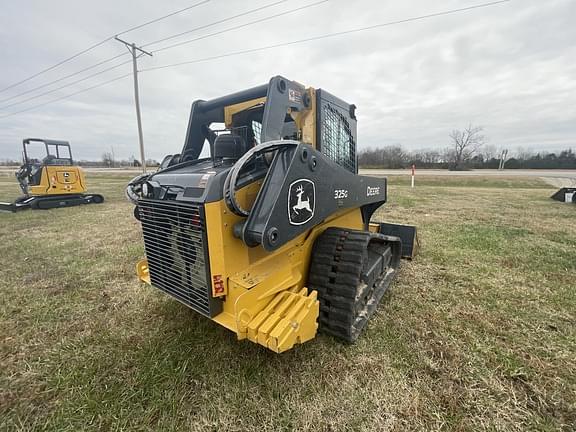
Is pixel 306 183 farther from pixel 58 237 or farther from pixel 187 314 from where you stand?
pixel 58 237

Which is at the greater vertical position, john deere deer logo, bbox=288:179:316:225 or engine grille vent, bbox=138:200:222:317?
john deere deer logo, bbox=288:179:316:225

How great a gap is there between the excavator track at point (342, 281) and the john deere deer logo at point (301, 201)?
634mm

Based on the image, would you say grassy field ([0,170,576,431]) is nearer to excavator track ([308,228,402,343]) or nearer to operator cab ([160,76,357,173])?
excavator track ([308,228,402,343])

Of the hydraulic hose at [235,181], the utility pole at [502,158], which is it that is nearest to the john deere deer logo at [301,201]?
the hydraulic hose at [235,181]

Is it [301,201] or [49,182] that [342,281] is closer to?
[301,201]

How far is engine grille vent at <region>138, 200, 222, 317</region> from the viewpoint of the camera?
192 cm

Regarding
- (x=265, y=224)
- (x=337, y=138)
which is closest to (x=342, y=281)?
(x=265, y=224)

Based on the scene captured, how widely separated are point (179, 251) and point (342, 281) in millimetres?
1378

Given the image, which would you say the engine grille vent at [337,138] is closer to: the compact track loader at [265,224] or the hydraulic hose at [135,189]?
the compact track loader at [265,224]

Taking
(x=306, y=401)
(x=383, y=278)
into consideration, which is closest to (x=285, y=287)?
(x=306, y=401)

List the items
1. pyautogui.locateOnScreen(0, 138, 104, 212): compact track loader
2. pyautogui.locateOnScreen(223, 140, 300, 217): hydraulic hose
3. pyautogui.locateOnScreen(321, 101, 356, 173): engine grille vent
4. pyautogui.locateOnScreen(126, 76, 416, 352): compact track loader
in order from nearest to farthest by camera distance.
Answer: pyautogui.locateOnScreen(223, 140, 300, 217): hydraulic hose, pyautogui.locateOnScreen(126, 76, 416, 352): compact track loader, pyautogui.locateOnScreen(321, 101, 356, 173): engine grille vent, pyautogui.locateOnScreen(0, 138, 104, 212): compact track loader

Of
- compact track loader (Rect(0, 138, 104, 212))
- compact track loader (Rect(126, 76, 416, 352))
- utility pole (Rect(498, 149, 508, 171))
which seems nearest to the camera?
compact track loader (Rect(126, 76, 416, 352))

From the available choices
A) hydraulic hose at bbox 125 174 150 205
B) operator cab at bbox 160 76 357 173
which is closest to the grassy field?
hydraulic hose at bbox 125 174 150 205

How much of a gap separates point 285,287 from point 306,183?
0.85m
